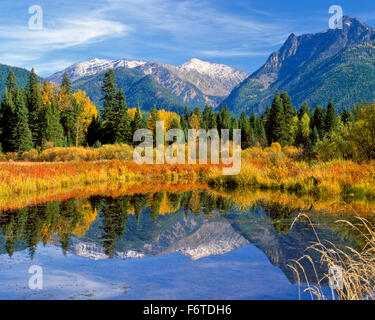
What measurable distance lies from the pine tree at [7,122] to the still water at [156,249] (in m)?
36.8

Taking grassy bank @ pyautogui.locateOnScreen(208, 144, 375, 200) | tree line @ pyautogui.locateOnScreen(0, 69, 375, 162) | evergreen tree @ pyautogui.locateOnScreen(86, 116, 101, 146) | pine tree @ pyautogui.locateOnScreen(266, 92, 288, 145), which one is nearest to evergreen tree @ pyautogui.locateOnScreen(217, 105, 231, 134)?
tree line @ pyautogui.locateOnScreen(0, 69, 375, 162)

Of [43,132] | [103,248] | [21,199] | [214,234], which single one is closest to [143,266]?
[103,248]

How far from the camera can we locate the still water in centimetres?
695

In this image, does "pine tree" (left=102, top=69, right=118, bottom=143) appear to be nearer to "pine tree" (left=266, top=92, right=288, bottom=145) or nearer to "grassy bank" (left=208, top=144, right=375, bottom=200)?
"pine tree" (left=266, top=92, right=288, bottom=145)

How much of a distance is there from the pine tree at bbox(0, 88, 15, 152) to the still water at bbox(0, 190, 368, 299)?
36.8 meters

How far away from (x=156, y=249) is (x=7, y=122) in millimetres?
45924

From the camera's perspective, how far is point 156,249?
10.1 metres

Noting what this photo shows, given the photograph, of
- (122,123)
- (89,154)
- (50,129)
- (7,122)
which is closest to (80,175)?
(89,154)

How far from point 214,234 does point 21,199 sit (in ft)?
32.7

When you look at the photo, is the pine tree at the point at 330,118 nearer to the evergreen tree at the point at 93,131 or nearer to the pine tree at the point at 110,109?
the pine tree at the point at 110,109

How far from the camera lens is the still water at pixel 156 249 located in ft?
22.8

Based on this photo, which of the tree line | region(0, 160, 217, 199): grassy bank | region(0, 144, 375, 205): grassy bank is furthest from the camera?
the tree line

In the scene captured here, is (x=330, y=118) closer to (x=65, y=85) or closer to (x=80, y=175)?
(x=65, y=85)
